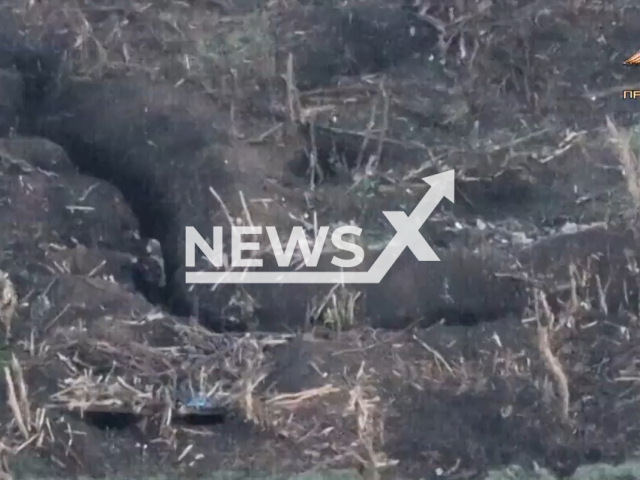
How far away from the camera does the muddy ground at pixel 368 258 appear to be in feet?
6.46

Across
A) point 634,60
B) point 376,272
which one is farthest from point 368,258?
point 634,60

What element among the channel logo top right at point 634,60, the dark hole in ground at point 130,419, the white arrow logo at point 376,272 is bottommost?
the dark hole in ground at point 130,419

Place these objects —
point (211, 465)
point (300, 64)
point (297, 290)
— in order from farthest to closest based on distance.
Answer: point (300, 64), point (297, 290), point (211, 465)

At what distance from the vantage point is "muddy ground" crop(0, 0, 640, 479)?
1.97 meters

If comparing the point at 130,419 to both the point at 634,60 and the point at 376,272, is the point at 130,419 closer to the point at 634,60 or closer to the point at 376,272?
the point at 376,272

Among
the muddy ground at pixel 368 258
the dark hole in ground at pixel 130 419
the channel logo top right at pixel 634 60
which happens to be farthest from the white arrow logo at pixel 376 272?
the channel logo top right at pixel 634 60

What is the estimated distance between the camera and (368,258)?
210cm

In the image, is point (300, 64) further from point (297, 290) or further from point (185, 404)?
point (185, 404)

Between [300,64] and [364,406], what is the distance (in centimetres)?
83

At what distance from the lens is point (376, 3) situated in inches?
89.0

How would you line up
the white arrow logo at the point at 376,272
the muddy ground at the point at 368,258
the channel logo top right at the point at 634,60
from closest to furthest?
the muddy ground at the point at 368,258 → the white arrow logo at the point at 376,272 → the channel logo top right at the point at 634,60

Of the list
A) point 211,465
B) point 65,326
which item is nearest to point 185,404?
point 211,465

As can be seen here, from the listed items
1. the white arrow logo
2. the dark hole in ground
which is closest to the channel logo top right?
the white arrow logo

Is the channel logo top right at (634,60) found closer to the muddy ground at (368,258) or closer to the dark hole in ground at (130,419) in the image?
the muddy ground at (368,258)
